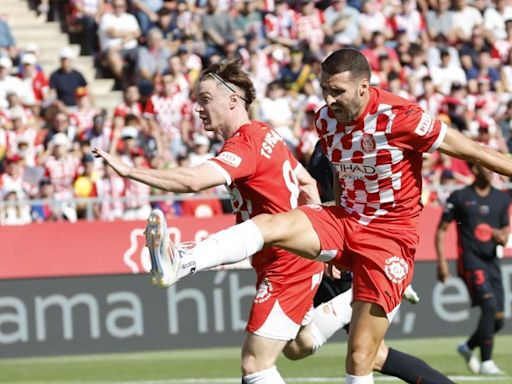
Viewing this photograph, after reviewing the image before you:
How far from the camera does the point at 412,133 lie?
26.9 ft

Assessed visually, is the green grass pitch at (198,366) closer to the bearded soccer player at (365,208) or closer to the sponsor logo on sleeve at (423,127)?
the bearded soccer player at (365,208)

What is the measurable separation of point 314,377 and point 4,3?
1256 cm

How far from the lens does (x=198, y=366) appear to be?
1532cm

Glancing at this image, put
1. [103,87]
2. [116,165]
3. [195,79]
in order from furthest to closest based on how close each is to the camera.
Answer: [103,87]
[195,79]
[116,165]

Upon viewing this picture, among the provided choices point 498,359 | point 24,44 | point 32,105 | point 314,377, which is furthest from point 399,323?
point 24,44

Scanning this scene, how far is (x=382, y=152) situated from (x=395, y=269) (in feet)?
2.44

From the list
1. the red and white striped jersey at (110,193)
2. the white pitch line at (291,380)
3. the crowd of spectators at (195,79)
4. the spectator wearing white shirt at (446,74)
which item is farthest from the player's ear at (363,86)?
the spectator wearing white shirt at (446,74)

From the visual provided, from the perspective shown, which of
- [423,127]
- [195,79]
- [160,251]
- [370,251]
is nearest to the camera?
[160,251]

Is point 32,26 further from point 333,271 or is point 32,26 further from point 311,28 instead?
point 333,271

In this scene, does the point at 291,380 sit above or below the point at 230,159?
below

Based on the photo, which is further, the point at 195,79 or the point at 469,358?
the point at 195,79

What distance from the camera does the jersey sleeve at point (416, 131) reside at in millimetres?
8156

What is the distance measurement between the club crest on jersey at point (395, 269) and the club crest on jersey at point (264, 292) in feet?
2.71

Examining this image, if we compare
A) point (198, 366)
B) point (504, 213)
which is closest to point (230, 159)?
point (504, 213)
